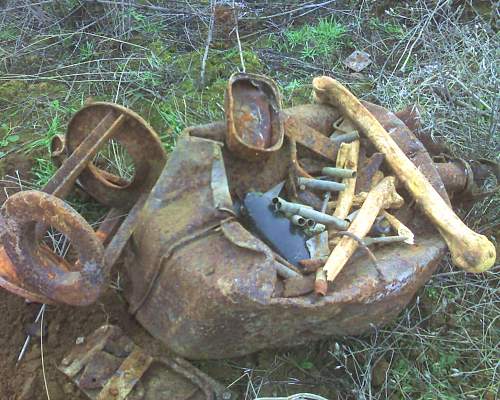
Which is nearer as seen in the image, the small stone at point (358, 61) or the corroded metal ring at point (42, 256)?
the corroded metal ring at point (42, 256)

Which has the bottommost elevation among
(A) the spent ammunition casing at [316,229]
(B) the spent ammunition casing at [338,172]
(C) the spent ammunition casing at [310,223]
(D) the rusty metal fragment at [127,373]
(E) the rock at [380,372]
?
(E) the rock at [380,372]

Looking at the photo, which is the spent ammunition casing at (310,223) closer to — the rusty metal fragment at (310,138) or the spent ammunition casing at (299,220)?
the spent ammunition casing at (299,220)

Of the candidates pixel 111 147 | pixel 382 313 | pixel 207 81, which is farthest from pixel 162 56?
pixel 382 313

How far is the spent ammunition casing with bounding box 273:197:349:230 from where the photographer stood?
2.58 meters

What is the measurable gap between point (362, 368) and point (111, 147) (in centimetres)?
201

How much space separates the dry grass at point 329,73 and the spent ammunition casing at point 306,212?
24.6 inches

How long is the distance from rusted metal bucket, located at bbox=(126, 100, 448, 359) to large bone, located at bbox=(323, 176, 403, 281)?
0.09m

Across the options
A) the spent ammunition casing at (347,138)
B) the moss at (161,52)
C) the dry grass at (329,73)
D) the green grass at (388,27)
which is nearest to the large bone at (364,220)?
the spent ammunition casing at (347,138)

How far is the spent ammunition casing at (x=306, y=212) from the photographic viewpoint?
2.58 m

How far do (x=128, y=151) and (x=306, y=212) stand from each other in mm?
962

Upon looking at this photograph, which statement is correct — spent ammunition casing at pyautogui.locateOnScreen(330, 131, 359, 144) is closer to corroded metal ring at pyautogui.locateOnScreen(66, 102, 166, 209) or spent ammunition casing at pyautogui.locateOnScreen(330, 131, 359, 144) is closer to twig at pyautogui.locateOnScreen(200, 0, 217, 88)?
corroded metal ring at pyautogui.locateOnScreen(66, 102, 166, 209)

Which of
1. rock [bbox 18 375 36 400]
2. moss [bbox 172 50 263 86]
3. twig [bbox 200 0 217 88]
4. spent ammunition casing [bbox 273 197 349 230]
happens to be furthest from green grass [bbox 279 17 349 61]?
rock [bbox 18 375 36 400]

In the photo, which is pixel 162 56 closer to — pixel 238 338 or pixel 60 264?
pixel 60 264

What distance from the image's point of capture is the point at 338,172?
2.86 m
